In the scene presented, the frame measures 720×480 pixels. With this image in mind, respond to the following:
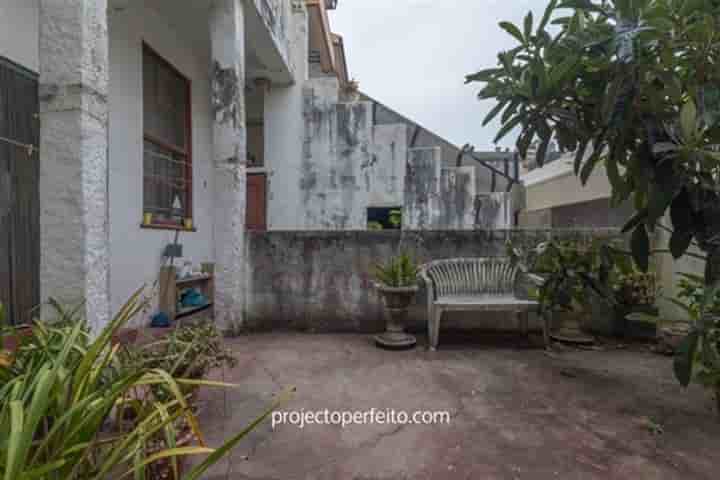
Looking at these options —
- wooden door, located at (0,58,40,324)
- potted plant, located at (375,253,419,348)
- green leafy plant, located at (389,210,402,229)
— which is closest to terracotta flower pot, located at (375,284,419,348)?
potted plant, located at (375,253,419,348)

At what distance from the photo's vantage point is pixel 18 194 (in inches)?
91.0

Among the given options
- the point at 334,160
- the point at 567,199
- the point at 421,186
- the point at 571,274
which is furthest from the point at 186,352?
the point at 567,199

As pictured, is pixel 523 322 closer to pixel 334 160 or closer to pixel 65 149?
pixel 65 149

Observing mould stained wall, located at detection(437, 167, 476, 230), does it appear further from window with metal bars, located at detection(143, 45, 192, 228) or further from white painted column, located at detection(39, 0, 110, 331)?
white painted column, located at detection(39, 0, 110, 331)

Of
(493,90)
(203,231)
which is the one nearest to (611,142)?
(493,90)

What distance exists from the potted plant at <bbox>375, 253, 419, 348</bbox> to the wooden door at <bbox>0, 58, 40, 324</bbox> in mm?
2360

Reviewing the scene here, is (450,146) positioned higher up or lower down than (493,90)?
higher up

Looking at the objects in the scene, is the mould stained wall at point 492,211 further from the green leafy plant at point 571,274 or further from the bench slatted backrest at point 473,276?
the green leafy plant at point 571,274

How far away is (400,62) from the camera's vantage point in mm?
8086

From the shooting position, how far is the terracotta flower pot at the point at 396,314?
2.84 m

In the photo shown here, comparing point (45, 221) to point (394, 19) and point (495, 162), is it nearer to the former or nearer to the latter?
point (394, 19)

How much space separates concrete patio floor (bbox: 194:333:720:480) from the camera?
1.41m

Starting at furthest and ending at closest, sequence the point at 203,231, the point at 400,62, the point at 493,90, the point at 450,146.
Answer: the point at 400,62 < the point at 450,146 < the point at 203,231 < the point at 493,90

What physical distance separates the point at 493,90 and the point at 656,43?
29.9 inches
